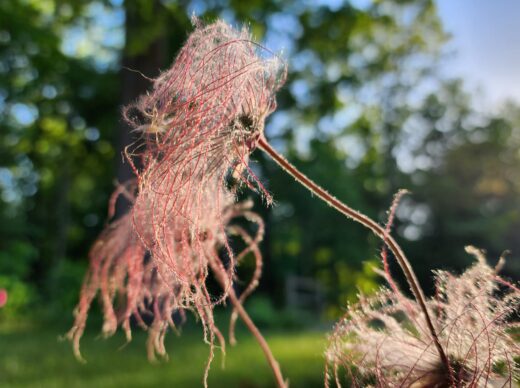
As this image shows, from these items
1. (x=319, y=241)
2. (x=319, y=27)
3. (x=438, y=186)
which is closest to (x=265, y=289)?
(x=319, y=241)

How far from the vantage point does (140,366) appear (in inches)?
252

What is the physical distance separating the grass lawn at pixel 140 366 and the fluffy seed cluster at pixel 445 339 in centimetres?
241

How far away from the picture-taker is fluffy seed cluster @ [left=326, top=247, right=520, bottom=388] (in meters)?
1.03

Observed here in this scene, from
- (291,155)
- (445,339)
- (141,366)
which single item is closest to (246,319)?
(445,339)

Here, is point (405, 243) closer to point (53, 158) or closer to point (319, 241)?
point (319, 241)

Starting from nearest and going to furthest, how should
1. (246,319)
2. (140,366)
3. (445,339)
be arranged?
(445,339) < (246,319) < (140,366)

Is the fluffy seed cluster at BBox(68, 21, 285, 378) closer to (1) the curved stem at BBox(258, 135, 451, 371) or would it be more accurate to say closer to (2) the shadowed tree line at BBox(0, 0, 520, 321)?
(1) the curved stem at BBox(258, 135, 451, 371)

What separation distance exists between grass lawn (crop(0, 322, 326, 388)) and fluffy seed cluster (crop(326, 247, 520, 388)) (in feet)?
7.90

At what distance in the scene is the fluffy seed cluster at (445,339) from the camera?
1.03 meters

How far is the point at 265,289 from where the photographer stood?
18.8m

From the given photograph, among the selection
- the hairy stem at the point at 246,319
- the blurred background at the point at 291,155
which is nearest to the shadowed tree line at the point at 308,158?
the blurred background at the point at 291,155

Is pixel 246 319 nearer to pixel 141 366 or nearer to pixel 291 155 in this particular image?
pixel 141 366

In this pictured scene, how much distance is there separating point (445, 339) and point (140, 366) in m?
5.81

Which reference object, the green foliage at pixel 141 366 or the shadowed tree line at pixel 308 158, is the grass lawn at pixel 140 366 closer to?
the green foliage at pixel 141 366
